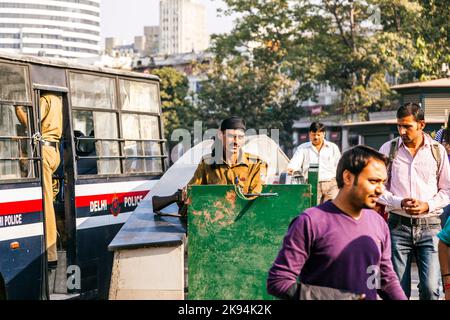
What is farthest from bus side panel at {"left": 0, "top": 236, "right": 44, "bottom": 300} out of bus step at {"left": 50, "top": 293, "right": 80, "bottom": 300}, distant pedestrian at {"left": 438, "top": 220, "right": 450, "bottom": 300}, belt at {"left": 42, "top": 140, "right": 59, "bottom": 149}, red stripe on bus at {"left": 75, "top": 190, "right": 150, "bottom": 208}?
distant pedestrian at {"left": 438, "top": 220, "right": 450, "bottom": 300}

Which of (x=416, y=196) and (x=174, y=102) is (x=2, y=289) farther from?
(x=174, y=102)

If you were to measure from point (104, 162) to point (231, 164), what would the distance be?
3.19 meters

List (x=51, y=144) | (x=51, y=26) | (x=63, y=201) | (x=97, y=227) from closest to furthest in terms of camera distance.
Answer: (x=51, y=144) → (x=63, y=201) → (x=97, y=227) → (x=51, y=26)

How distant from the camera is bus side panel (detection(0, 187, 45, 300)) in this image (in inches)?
364

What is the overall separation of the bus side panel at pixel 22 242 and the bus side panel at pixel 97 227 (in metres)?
0.87

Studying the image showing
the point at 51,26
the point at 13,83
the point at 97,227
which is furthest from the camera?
the point at 51,26

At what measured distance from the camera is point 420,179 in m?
8.01

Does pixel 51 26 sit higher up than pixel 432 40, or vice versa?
pixel 51 26

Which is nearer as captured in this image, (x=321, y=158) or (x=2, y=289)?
(x=2, y=289)

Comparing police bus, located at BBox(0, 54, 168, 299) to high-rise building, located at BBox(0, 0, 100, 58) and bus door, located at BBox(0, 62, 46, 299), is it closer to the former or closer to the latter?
bus door, located at BBox(0, 62, 46, 299)

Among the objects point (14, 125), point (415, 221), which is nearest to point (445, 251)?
point (415, 221)

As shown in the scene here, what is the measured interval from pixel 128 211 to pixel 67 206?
1.38m

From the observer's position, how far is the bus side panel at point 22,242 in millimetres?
9242

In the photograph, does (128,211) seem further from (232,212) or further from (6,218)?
(232,212)
